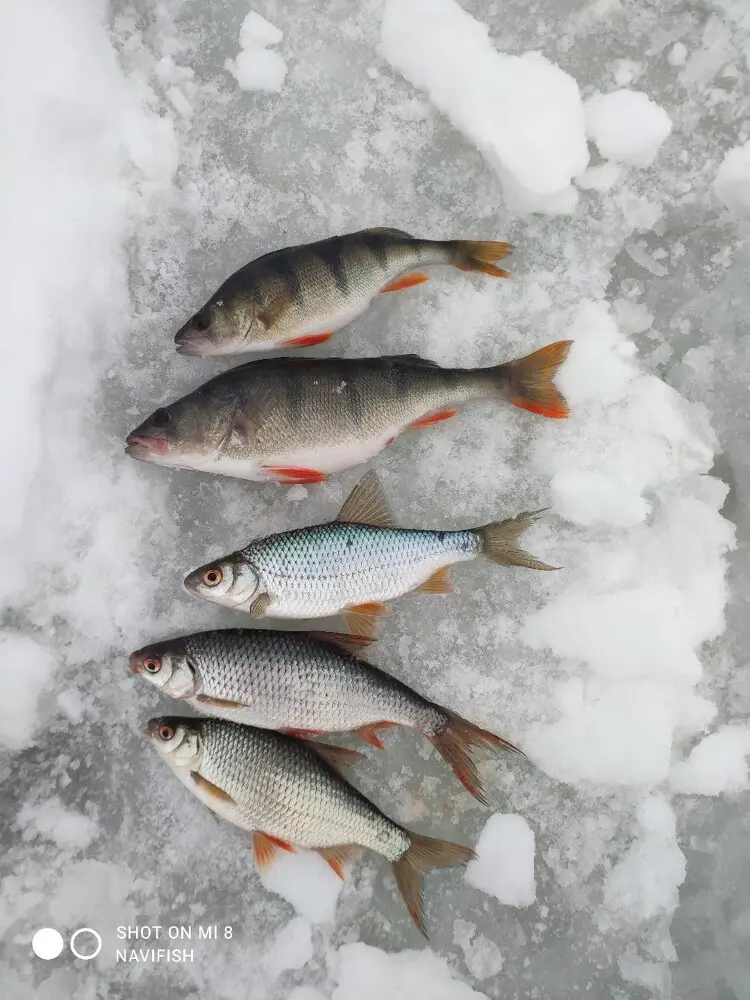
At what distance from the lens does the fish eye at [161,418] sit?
8.80ft

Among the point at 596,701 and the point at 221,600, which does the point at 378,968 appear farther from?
the point at 221,600

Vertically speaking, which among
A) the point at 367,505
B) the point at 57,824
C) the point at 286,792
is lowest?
the point at 57,824

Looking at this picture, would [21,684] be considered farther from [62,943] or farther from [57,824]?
[62,943]

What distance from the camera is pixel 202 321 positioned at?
2.71 metres

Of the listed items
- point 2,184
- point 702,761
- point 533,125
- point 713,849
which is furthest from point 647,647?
point 2,184

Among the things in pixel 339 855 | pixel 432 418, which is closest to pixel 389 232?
pixel 432 418

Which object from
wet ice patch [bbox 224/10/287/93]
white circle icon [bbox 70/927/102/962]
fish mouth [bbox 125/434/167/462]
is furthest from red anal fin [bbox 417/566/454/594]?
wet ice patch [bbox 224/10/287/93]

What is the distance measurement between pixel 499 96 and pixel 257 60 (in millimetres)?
1017

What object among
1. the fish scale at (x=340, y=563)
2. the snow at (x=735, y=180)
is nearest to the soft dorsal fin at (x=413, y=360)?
the fish scale at (x=340, y=563)

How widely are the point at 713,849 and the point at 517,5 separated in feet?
11.8

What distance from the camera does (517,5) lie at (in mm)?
3246

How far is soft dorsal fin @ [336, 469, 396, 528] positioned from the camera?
2.83m

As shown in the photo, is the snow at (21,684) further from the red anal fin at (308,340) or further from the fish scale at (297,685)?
the red anal fin at (308,340)

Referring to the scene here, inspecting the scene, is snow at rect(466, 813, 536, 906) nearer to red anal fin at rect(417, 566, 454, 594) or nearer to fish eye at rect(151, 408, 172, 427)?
red anal fin at rect(417, 566, 454, 594)
